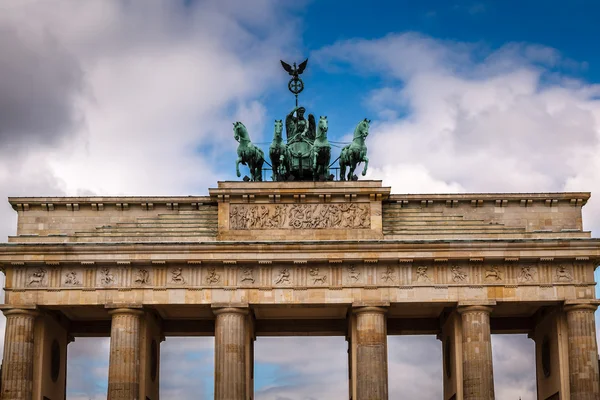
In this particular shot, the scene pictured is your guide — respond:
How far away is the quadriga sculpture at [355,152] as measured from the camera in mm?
52656

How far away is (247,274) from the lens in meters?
50.1

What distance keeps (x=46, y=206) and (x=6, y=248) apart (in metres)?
3.16

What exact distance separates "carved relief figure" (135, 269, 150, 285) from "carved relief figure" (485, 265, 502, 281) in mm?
14980

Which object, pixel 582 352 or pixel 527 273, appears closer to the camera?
pixel 582 352

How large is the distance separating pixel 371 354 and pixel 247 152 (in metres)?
11.0

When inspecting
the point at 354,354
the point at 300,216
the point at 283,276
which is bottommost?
the point at 354,354

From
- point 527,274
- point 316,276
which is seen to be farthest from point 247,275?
point 527,274

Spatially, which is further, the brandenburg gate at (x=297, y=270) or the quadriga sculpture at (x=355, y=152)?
the quadriga sculpture at (x=355, y=152)

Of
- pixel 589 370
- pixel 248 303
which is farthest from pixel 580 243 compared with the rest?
pixel 248 303

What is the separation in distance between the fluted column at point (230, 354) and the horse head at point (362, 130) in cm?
988

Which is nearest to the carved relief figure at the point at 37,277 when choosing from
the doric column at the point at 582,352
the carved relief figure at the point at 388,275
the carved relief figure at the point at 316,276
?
the carved relief figure at the point at 316,276

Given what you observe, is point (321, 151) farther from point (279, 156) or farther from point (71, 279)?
point (71, 279)

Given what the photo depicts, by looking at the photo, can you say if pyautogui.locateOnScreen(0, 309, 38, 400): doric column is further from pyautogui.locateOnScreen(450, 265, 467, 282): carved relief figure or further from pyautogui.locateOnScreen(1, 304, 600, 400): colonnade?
pyautogui.locateOnScreen(450, 265, 467, 282): carved relief figure

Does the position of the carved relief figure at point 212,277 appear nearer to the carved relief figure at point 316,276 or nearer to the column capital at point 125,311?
the column capital at point 125,311
